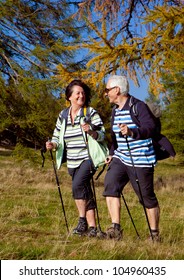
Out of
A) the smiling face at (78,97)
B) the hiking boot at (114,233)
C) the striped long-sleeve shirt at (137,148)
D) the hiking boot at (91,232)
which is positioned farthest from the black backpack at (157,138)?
the hiking boot at (91,232)

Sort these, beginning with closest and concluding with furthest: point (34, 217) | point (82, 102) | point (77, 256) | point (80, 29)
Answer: point (77, 256) → point (82, 102) → point (34, 217) → point (80, 29)

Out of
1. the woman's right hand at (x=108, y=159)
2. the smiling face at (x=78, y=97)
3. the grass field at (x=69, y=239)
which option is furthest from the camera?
the smiling face at (x=78, y=97)

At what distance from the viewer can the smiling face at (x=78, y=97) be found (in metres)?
5.32

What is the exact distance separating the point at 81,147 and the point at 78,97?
0.53 m

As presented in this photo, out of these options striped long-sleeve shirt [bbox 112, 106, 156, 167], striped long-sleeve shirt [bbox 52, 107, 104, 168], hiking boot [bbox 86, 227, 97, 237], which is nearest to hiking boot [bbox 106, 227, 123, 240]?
hiking boot [bbox 86, 227, 97, 237]

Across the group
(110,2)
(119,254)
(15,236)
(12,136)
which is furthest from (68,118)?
(12,136)

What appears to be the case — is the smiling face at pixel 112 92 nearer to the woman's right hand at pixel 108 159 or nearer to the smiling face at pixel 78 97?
the smiling face at pixel 78 97

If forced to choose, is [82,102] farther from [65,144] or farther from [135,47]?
[135,47]

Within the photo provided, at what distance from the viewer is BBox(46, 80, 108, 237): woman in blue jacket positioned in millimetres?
5211

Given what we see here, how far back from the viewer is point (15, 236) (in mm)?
4672

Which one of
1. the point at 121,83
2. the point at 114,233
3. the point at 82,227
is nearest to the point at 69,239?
the point at 114,233

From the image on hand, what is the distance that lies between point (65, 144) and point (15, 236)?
3.95 feet

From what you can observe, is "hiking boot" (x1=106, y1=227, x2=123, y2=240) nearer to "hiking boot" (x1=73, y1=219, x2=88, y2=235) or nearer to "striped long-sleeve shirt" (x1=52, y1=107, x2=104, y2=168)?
"hiking boot" (x1=73, y1=219, x2=88, y2=235)

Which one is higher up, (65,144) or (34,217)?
(65,144)
